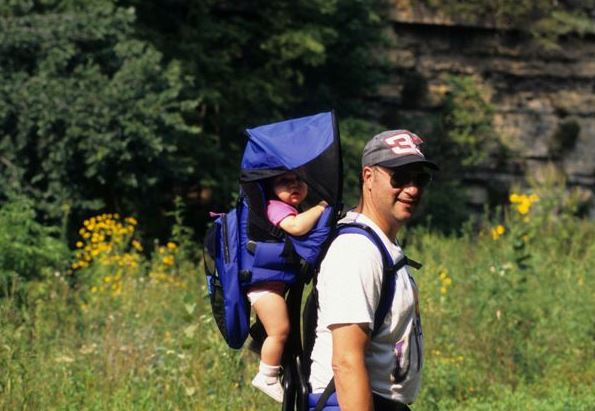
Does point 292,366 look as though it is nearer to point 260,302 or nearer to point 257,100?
point 260,302

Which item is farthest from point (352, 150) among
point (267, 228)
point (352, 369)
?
point (352, 369)

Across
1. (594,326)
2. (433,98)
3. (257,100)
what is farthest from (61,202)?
(433,98)

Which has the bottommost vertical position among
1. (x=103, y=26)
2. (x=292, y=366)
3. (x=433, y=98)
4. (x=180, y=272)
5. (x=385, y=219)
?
(x=433, y=98)

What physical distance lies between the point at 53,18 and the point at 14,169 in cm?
212

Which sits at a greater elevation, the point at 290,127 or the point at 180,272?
the point at 290,127

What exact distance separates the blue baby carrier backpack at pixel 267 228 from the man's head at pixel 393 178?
0.11 m

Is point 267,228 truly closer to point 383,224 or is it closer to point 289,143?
point 289,143

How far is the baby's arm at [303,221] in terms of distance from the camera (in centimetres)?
418

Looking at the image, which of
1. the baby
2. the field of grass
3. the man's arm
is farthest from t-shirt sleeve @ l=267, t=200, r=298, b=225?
the field of grass

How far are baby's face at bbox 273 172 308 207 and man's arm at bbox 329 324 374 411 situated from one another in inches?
25.6

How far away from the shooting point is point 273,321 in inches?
174

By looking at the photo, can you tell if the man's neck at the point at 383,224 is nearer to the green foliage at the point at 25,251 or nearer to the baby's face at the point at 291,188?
the baby's face at the point at 291,188

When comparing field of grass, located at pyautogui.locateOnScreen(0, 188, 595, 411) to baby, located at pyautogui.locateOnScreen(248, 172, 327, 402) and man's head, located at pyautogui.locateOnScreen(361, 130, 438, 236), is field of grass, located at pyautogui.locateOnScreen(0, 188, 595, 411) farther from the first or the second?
man's head, located at pyautogui.locateOnScreen(361, 130, 438, 236)

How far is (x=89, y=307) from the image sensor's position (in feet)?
31.8
